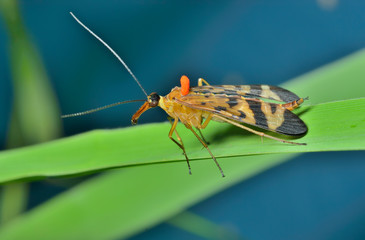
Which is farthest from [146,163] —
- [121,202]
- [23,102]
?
[23,102]

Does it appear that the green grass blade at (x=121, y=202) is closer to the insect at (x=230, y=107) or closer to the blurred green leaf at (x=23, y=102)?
the insect at (x=230, y=107)

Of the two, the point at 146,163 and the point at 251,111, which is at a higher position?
the point at 251,111

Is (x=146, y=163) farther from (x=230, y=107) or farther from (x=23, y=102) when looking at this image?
(x=23, y=102)

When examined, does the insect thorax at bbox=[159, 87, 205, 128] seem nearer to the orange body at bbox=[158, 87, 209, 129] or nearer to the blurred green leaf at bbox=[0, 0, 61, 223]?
the orange body at bbox=[158, 87, 209, 129]

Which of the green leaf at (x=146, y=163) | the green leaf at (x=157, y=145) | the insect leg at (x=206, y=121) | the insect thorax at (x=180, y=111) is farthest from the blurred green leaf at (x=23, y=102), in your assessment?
the insect leg at (x=206, y=121)

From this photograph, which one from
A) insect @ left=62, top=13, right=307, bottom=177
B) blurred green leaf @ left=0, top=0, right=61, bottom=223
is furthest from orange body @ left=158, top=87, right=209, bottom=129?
blurred green leaf @ left=0, top=0, right=61, bottom=223

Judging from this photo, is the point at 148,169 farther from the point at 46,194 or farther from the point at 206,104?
the point at 46,194

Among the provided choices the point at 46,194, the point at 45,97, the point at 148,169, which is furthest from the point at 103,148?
the point at 46,194
